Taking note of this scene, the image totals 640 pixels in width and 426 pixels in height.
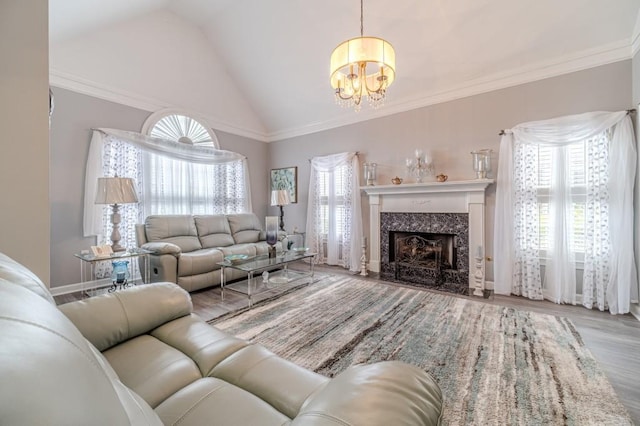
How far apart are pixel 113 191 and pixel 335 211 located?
3275mm

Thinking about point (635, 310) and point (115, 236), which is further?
point (115, 236)

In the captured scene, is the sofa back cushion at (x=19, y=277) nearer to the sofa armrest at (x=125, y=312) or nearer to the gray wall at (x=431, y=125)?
the sofa armrest at (x=125, y=312)

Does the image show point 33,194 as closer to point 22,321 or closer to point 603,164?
point 22,321

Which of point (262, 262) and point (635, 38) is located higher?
point (635, 38)

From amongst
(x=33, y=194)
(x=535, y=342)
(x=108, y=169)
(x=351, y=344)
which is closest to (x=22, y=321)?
(x=33, y=194)

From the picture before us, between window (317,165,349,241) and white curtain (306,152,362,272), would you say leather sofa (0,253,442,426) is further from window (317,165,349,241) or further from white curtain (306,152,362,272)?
window (317,165,349,241)

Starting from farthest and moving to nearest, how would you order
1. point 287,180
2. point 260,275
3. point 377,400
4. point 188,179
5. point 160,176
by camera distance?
point 287,180 < point 188,179 < point 160,176 < point 260,275 < point 377,400

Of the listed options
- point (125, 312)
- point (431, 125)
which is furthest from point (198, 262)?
point (431, 125)

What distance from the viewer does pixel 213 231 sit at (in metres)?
4.25

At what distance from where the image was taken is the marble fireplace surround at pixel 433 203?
3.54m

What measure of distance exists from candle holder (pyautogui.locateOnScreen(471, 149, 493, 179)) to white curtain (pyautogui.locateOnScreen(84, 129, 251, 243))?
13.3 ft

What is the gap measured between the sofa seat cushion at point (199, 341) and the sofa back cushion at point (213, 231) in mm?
2772

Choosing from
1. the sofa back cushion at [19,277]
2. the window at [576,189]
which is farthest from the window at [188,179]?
the window at [576,189]

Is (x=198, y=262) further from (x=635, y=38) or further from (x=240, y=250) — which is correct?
(x=635, y=38)
